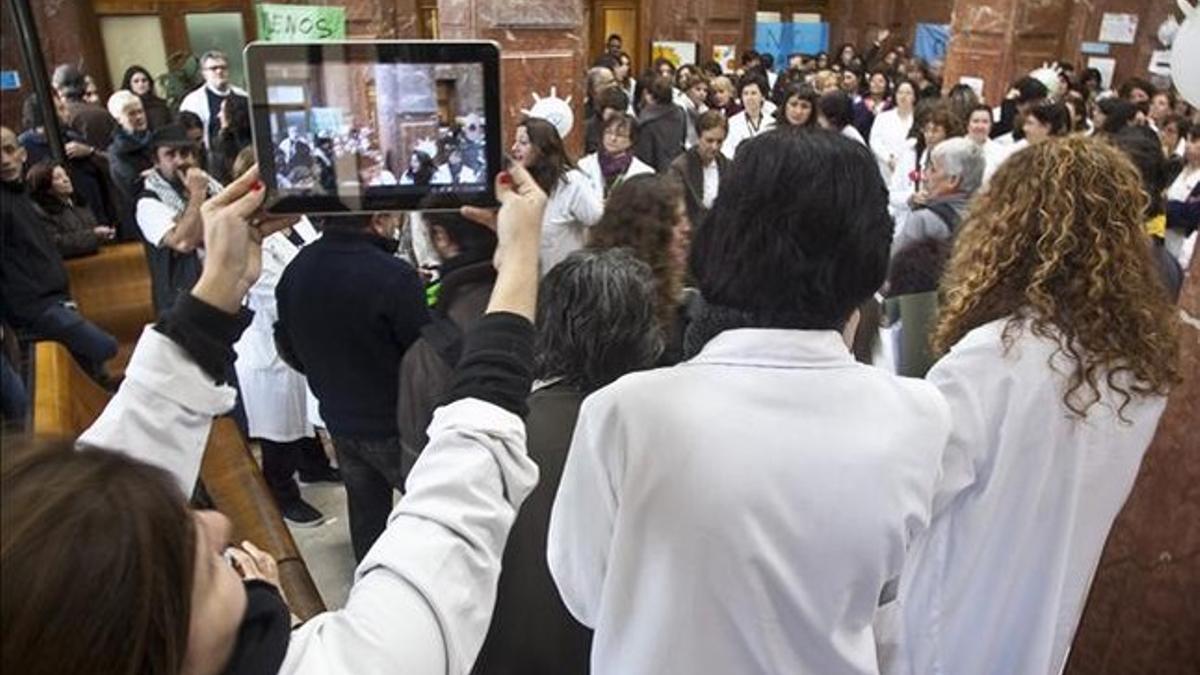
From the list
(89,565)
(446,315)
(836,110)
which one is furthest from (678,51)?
(89,565)

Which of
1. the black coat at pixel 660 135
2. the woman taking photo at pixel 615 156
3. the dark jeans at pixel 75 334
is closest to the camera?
the dark jeans at pixel 75 334

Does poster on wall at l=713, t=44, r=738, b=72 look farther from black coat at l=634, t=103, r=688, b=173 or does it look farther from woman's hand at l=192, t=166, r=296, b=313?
woman's hand at l=192, t=166, r=296, b=313

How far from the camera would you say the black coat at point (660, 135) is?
5.54 meters

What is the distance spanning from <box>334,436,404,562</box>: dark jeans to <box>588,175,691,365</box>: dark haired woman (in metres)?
0.82

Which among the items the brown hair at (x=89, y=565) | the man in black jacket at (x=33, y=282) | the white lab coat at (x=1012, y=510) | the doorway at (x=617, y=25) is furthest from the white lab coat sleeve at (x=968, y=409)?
the doorway at (x=617, y=25)

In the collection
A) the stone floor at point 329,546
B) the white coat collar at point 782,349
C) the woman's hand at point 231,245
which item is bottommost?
the stone floor at point 329,546

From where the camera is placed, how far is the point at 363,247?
220cm

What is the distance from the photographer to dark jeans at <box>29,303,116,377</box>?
342 centimetres

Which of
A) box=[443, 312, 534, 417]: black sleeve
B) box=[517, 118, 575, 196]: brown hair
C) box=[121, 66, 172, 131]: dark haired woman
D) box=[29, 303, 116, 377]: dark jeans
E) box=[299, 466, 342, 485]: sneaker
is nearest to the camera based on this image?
box=[443, 312, 534, 417]: black sleeve

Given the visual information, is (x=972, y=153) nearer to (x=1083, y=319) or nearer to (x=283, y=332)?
(x=1083, y=319)

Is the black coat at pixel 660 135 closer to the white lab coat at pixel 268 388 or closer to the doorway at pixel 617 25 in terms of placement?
the white lab coat at pixel 268 388

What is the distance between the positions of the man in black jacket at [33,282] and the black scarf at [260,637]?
3176 millimetres

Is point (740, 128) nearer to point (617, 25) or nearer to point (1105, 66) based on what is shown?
point (1105, 66)

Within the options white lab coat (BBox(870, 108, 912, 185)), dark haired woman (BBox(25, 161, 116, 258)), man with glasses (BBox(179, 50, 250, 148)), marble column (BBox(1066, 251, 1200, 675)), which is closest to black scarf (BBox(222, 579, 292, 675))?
marble column (BBox(1066, 251, 1200, 675))
